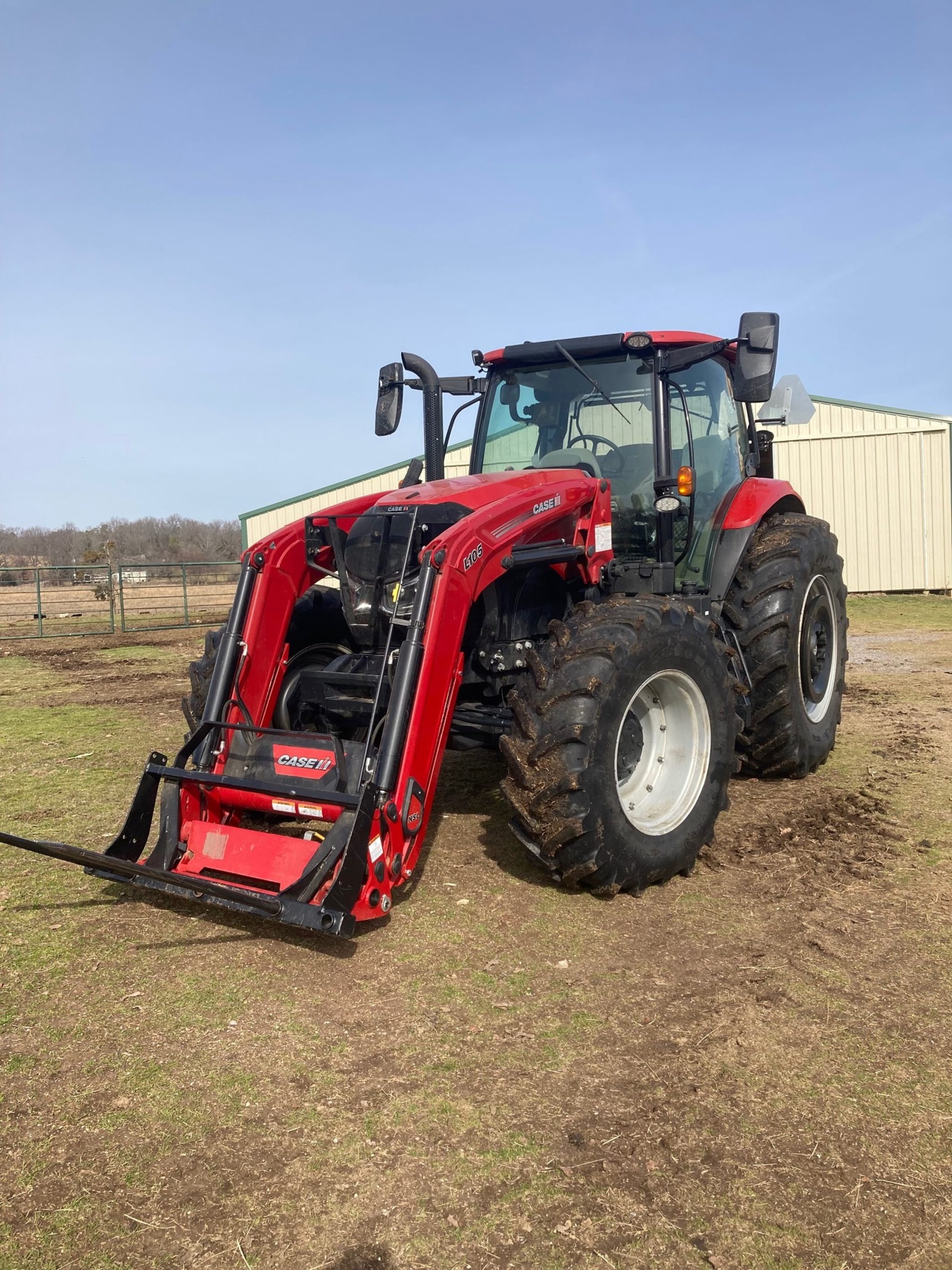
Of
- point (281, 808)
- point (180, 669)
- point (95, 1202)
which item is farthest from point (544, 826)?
point (180, 669)

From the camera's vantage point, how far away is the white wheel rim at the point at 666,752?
441 cm

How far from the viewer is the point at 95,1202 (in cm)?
233

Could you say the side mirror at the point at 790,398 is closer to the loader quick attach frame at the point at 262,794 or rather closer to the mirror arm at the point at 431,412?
the mirror arm at the point at 431,412

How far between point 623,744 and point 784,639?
167cm

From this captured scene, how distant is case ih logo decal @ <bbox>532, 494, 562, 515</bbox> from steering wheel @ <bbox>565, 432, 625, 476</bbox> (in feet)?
2.80

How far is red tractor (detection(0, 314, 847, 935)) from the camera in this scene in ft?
12.4

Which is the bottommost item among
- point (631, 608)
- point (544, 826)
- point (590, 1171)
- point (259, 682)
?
point (590, 1171)

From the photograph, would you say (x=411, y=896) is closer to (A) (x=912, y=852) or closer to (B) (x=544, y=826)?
(B) (x=544, y=826)

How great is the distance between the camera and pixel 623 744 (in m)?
4.37

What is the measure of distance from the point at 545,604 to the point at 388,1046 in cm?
234

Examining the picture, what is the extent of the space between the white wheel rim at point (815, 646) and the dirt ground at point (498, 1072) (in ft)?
4.23

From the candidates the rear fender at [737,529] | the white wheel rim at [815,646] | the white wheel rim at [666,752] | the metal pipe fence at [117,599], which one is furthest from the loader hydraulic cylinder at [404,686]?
the metal pipe fence at [117,599]

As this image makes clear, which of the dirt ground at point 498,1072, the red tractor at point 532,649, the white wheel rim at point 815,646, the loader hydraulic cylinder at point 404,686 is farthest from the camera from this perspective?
the white wheel rim at point 815,646

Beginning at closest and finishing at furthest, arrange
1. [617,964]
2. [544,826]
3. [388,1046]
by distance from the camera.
Result: [388,1046]
[617,964]
[544,826]
